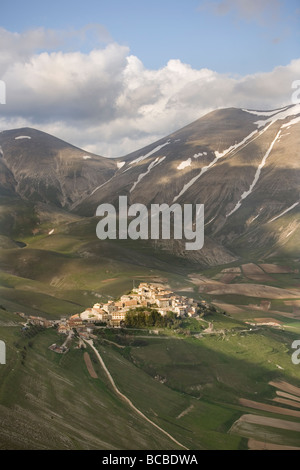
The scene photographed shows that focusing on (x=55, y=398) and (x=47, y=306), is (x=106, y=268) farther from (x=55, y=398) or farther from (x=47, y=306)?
(x=55, y=398)

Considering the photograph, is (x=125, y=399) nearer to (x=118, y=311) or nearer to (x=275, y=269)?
(x=118, y=311)

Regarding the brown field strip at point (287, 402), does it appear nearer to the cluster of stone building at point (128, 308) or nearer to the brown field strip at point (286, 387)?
the brown field strip at point (286, 387)

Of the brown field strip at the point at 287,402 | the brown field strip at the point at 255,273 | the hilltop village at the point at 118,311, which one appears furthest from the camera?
the brown field strip at the point at 255,273

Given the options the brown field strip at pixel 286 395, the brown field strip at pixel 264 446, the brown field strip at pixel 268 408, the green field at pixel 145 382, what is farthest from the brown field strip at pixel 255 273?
the brown field strip at pixel 264 446

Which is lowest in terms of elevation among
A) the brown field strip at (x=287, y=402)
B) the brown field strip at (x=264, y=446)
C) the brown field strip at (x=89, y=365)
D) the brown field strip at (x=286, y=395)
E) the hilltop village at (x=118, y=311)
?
the brown field strip at (x=287, y=402)

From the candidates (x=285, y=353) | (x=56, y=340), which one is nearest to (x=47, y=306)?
(x=56, y=340)

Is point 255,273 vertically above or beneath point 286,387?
above

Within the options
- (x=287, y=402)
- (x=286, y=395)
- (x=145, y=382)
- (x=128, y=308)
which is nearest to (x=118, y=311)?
(x=128, y=308)
